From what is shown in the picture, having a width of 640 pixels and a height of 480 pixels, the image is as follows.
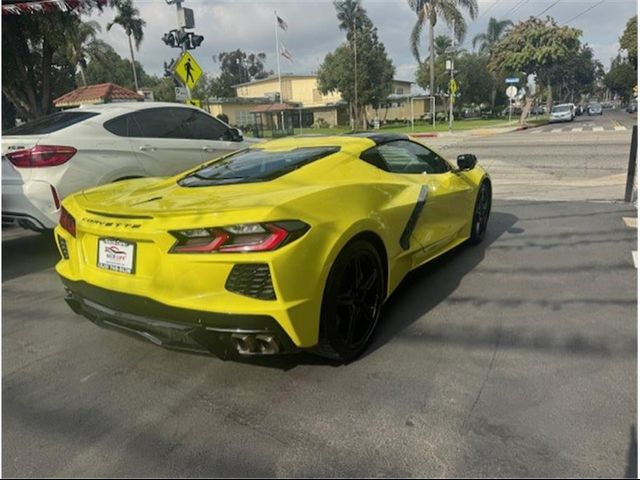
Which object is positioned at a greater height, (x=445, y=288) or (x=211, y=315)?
(x=211, y=315)

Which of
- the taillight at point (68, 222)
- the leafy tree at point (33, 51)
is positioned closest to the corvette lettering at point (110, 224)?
the taillight at point (68, 222)

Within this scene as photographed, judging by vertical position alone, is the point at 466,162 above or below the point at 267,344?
above

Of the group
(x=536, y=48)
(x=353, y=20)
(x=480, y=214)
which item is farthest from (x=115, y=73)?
(x=480, y=214)

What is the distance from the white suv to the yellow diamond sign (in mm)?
→ 4562

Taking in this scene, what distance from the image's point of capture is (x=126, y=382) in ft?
10.1

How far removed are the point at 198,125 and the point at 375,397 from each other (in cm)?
521

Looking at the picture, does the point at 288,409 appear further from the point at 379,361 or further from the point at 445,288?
the point at 445,288

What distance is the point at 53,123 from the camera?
18.5 feet

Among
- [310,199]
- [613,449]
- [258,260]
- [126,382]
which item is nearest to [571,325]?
[613,449]

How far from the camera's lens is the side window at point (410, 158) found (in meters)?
4.12

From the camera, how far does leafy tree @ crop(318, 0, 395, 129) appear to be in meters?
45.7

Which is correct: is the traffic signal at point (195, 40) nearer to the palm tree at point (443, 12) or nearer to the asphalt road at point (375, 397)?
the asphalt road at point (375, 397)

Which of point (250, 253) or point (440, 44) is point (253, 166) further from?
point (440, 44)

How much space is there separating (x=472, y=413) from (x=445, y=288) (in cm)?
188
